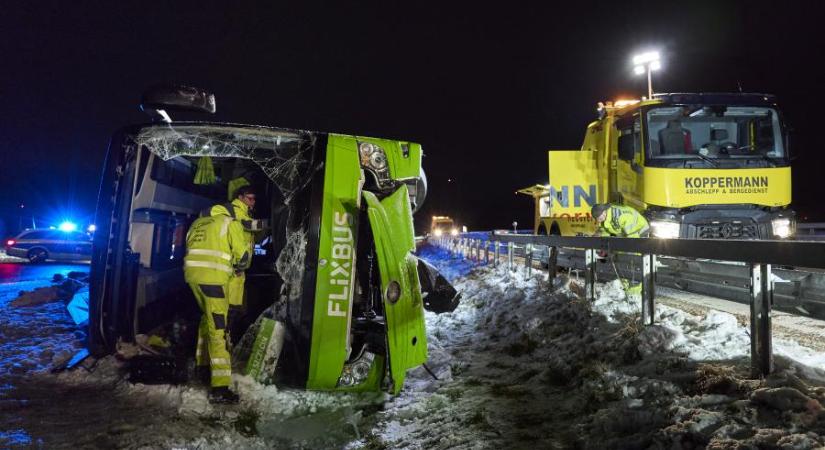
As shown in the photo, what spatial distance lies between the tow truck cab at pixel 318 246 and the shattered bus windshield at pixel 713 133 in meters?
5.70

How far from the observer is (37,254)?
20516 millimetres

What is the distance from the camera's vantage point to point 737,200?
8.31 meters

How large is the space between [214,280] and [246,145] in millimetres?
1139

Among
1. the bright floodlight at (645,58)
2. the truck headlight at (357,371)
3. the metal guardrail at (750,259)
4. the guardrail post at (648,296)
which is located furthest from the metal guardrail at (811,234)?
the truck headlight at (357,371)

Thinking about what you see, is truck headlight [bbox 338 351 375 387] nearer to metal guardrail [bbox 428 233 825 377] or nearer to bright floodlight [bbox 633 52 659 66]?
metal guardrail [bbox 428 233 825 377]

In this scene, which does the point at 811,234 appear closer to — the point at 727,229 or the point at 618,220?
the point at 727,229

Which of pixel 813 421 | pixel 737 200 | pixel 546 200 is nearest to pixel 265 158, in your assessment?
pixel 813 421

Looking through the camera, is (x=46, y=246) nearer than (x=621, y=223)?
No

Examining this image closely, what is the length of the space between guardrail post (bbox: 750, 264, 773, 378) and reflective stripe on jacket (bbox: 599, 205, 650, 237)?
12.4ft

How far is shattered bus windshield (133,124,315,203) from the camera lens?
4.26m

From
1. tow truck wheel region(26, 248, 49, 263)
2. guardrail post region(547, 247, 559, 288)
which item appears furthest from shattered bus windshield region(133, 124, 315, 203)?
tow truck wheel region(26, 248, 49, 263)

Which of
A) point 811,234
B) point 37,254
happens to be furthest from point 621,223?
point 37,254

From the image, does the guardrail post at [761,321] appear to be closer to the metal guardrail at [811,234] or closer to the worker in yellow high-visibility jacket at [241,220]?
the worker in yellow high-visibility jacket at [241,220]

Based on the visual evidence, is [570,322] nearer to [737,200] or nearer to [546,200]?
[737,200]
